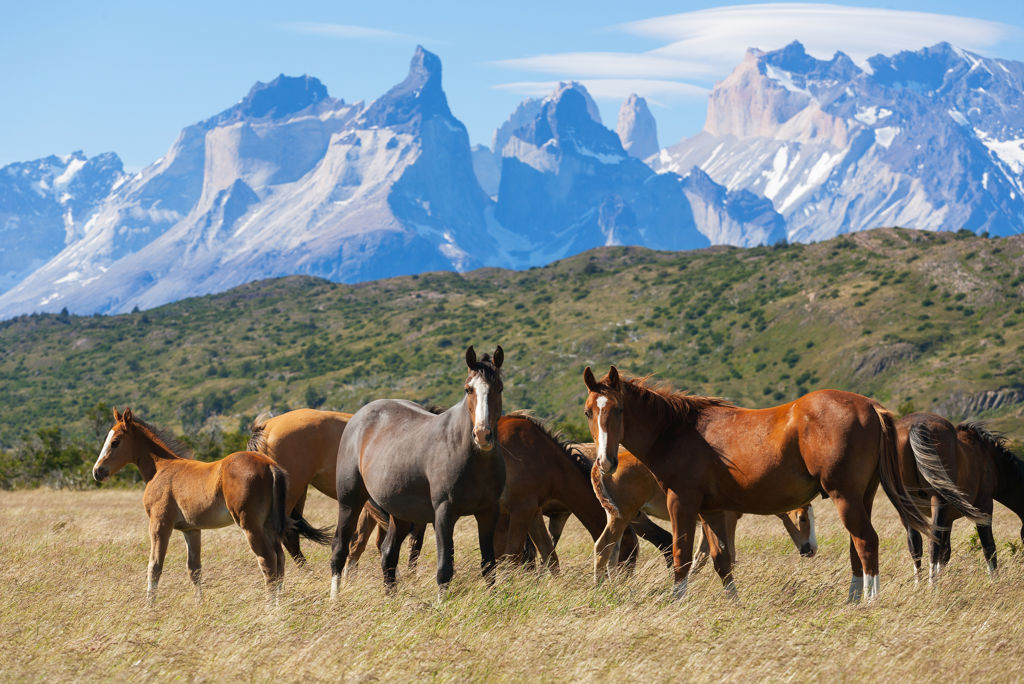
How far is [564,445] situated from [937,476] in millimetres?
4387

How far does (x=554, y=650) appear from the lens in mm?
8117

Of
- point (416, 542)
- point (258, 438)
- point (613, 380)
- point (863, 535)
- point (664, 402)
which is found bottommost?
point (416, 542)

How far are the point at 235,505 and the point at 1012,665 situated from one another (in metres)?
8.07

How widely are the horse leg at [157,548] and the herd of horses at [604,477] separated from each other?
0.02 metres

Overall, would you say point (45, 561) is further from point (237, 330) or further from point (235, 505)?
point (237, 330)

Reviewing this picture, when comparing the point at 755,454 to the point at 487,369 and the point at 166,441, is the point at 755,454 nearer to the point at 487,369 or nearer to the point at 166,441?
the point at 487,369

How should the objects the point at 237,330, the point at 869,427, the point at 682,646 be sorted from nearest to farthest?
1. the point at 682,646
2. the point at 869,427
3. the point at 237,330

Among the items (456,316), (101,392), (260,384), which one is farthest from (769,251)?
(101,392)

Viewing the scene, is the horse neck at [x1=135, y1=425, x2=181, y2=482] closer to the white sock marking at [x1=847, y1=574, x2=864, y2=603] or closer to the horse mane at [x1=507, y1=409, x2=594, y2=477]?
the horse mane at [x1=507, y1=409, x2=594, y2=477]

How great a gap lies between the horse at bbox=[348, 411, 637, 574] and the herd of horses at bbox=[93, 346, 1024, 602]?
0.02 meters

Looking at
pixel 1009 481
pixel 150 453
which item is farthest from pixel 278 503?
pixel 1009 481

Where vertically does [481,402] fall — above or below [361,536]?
above

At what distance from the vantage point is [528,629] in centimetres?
854

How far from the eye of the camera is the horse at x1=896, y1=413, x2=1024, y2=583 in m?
12.1
